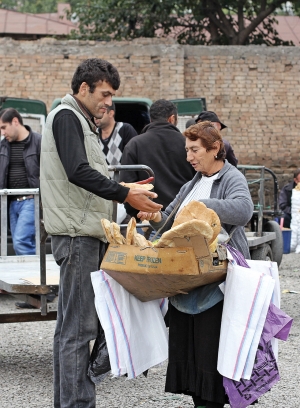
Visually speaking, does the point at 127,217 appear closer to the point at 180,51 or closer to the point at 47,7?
the point at 180,51

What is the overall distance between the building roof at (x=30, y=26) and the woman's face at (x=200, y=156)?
2513 centimetres

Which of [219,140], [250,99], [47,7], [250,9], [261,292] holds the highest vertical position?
[47,7]

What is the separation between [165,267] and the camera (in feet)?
13.0

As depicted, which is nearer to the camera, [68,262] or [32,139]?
[68,262]

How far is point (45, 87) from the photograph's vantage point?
65.5 feet

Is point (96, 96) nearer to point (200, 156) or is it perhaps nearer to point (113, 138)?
point (200, 156)

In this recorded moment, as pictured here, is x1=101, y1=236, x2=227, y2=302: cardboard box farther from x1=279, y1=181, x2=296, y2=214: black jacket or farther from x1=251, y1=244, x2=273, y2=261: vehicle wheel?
x1=279, y1=181, x2=296, y2=214: black jacket

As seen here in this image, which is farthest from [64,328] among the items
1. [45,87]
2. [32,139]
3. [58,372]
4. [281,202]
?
[45,87]

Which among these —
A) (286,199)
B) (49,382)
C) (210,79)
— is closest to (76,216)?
(49,382)

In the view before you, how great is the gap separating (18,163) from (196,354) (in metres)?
4.89

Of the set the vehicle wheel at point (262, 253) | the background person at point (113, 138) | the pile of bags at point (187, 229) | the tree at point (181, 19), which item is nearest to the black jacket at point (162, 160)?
the background person at point (113, 138)

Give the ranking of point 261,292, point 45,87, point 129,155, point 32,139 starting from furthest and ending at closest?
point 45,87, point 32,139, point 129,155, point 261,292

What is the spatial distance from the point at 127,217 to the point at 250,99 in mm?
14215

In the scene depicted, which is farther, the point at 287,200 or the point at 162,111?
the point at 287,200
